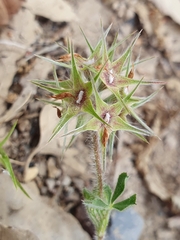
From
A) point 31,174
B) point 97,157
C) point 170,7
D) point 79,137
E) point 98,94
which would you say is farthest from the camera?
point 170,7

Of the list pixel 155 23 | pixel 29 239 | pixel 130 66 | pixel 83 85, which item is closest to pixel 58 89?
pixel 83 85

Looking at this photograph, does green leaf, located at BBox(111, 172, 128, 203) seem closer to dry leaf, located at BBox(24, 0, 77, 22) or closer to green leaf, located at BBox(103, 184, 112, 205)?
green leaf, located at BBox(103, 184, 112, 205)

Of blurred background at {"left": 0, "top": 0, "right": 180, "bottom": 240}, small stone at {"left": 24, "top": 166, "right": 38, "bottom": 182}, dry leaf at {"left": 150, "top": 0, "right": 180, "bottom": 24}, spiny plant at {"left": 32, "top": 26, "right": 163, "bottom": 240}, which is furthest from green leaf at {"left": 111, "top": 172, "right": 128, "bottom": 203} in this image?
dry leaf at {"left": 150, "top": 0, "right": 180, "bottom": 24}

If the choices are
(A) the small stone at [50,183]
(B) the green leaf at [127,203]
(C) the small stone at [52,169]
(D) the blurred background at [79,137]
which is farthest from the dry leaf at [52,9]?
(B) the green leaf at [127,203]

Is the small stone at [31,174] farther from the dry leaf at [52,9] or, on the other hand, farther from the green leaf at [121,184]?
the dry leaf at [52,9]

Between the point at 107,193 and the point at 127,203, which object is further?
the point at 107,193

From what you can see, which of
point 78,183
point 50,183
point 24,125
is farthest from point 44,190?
point 24,125

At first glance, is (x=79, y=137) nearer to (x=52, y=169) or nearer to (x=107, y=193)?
(x=52, y=169)

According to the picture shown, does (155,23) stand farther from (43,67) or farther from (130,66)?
(130,66)
